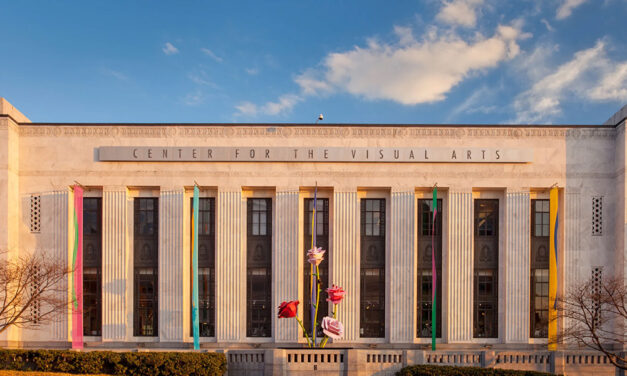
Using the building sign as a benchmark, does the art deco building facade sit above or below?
below

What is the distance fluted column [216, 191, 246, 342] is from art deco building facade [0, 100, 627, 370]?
82 millimetres

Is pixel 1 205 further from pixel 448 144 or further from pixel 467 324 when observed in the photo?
pixel 467 324

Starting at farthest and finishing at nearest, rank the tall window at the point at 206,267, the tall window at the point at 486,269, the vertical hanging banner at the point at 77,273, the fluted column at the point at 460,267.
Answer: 1. the tall window at the point at 206,267
2. the tall window at the point at 486,269
3. the fluted column at the point at 460,267
4. the vertical hanging banner at the point at 77,273

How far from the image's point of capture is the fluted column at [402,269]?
21359 mm

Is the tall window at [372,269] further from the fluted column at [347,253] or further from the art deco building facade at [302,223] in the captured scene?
the fluted column at [347,253]

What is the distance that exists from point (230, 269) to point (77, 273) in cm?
861

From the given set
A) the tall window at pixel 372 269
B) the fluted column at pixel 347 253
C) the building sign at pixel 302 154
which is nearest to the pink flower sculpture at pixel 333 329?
the fluted column at pixel 347 253

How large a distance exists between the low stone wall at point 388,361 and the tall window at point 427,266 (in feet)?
14.9

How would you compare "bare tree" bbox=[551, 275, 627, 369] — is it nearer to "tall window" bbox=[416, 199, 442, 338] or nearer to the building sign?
"tall window" bbox=[416, 199, 442, 338]

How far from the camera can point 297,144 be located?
864 inches

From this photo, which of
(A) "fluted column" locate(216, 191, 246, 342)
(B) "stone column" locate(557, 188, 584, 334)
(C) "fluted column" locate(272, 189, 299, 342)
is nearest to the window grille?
(A) "fluted column" locate(216, 191, 246, 342)

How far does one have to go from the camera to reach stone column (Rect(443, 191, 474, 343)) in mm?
21422

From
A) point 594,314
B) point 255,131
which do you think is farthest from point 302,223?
point 594,314

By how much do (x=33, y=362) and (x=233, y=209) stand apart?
11.4 meters
